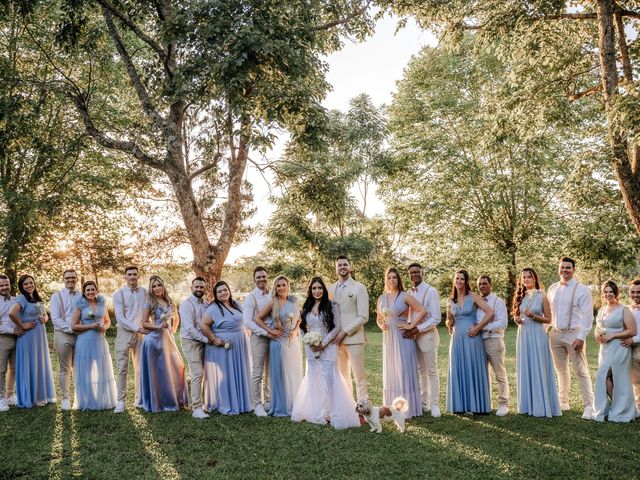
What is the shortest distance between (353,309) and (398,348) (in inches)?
31.2

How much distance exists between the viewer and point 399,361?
7805 millimetres

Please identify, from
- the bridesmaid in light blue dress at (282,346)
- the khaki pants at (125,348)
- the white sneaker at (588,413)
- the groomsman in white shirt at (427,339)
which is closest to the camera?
the white sneaker at (588,413)

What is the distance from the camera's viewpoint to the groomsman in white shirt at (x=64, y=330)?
8.74 m

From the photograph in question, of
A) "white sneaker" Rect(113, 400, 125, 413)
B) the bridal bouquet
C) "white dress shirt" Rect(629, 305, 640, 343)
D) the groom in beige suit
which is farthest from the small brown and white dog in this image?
"white sneaker" Rect(113, 400, 125, 413)

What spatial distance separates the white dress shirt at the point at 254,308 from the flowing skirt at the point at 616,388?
4445mm

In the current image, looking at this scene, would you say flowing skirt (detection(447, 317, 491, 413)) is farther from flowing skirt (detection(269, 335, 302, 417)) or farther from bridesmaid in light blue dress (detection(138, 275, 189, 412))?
bridesmaid in light blue dress (detection(138, 275, 189, 412))

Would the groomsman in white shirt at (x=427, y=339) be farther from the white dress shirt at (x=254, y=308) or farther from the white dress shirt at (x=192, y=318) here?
the white dress shirt at (x=192, y=318)

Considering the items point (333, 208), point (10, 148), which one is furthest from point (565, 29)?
point (10, 148)

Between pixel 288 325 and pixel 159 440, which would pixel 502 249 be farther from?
pixel 159 440

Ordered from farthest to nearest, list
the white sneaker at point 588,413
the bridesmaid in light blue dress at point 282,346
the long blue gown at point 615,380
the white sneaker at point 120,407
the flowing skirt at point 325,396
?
the white sneaker at point 120,407, the bridesmaid in light blue dress at point 282,346, the white sneaker at point 588,413, the long blue gown at point 615,380, the flowing skirt at point 325,396

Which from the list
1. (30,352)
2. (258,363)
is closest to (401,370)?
(258,363)

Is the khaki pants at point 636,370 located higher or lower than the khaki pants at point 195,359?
lower

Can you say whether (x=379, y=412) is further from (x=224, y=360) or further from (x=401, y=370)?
(x=224, y=360)

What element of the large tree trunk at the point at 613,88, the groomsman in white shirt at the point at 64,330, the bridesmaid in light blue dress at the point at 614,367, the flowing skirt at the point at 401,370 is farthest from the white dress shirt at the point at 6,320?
the large tree trunk at the point at 613,88
